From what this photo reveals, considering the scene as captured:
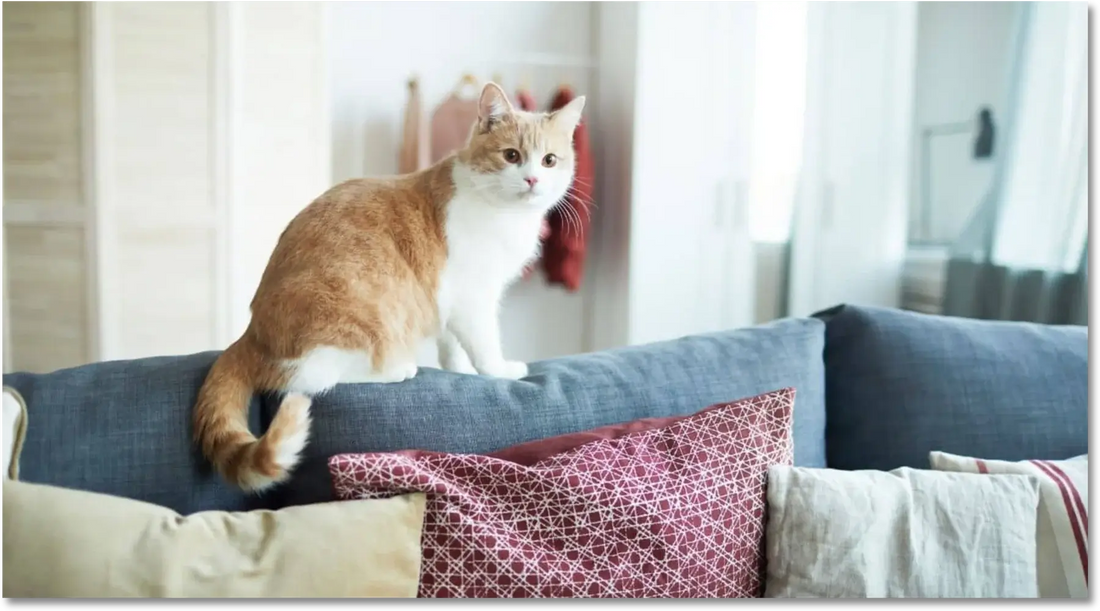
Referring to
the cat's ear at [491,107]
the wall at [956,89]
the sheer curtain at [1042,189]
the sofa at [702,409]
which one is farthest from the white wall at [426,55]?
the sofa at [702,409]

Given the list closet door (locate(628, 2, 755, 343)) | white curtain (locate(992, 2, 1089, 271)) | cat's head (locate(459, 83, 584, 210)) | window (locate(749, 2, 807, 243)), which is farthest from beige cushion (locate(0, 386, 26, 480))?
window (locate(749, 2, 807, 243))

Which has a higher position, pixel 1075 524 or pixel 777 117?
pixel 777 117

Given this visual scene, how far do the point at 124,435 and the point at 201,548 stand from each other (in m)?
0.19

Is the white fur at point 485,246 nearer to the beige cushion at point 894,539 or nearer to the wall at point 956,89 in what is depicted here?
the beige cushion at point 894,539

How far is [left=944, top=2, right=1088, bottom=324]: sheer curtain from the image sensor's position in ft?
7.05

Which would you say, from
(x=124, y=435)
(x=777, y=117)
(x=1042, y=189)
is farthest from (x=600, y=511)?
(x=777, y=117)

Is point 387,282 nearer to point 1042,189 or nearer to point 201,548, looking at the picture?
point 201,548

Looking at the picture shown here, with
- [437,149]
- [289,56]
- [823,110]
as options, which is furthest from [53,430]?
[823,110]

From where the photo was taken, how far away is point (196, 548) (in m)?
0.88

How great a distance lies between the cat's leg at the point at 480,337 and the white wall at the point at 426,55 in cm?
172

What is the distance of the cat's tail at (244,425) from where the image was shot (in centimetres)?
95

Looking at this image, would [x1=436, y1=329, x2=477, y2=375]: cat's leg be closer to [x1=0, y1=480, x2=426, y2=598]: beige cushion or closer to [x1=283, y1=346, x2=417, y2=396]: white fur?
[x1=283, y1=346, x2=417, y2=396]: white fur

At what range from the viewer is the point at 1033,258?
2.27 meters

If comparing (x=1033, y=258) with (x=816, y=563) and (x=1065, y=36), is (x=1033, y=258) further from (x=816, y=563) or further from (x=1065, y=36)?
(x=816, y=563)
